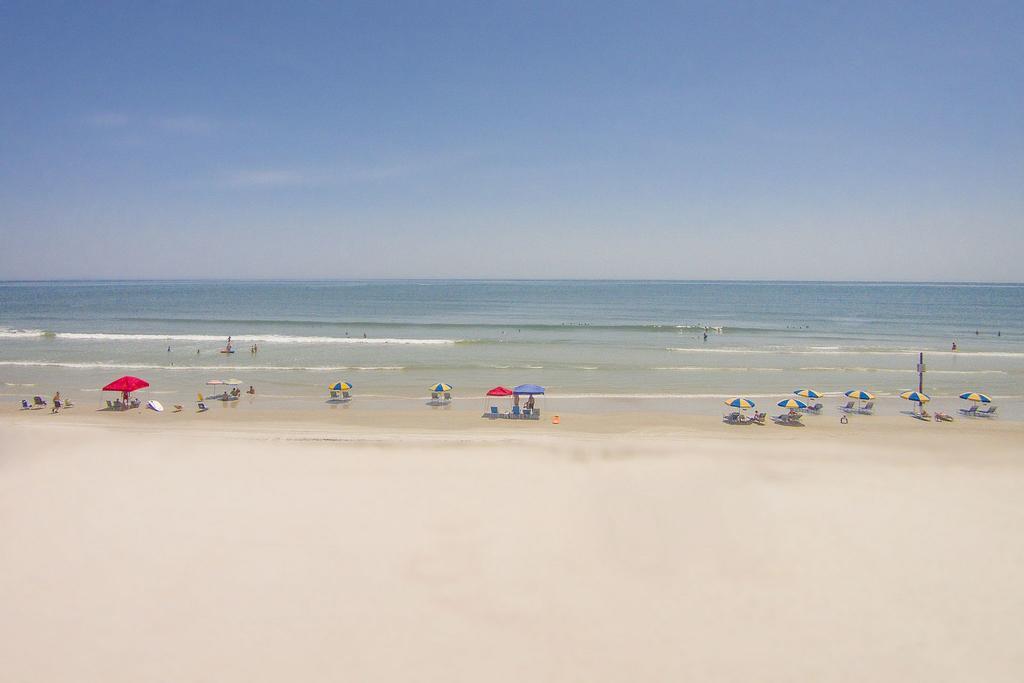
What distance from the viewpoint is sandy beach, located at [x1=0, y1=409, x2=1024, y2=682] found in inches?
253

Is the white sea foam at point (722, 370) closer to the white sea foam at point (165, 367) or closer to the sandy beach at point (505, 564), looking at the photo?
the white sea foam at point (165, 367)

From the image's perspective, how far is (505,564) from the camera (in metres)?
8.23

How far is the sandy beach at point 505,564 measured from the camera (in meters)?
6.44

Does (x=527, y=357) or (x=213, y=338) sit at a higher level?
(x=213, y=338)

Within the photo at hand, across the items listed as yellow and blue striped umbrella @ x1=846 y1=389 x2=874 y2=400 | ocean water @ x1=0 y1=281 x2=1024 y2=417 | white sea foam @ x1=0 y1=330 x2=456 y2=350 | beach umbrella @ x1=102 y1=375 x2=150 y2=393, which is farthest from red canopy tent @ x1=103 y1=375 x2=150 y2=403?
yellow and blue striped umbrella @ x1=846 y1=389 x2=874 y2=400

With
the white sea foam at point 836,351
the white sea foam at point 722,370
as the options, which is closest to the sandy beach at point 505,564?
the white sea foam at point 722,370

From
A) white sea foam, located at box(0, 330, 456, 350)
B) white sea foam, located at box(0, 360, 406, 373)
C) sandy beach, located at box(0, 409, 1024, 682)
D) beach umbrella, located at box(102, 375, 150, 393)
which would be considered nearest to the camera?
sandy beach, located at box(0, 409, 1024, 682)

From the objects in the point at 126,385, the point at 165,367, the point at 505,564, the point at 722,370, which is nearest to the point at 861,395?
the point at 722,370

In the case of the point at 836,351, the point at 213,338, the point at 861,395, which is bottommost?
the point at 861,395

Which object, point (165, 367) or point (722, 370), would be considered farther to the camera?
point (722, 370)

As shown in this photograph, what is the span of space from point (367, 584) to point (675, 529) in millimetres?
4972

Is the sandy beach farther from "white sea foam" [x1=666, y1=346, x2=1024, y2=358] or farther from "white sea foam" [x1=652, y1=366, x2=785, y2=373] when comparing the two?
"white sea foam" [x1=666, y1=346, x2=1024, y2=358]

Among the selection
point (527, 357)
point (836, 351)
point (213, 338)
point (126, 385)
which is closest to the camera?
point (126, 385)

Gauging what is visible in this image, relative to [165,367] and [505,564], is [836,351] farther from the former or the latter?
[165,367]
